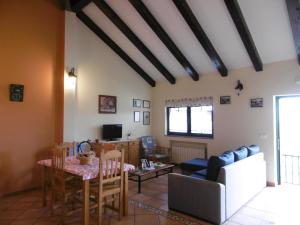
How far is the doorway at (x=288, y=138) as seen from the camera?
4.69 metres

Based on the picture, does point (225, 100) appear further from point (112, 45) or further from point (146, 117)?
point (112, 45)

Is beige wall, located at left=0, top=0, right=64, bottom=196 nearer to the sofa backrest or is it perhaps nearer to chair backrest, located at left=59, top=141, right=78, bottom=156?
chair backrest, located at left=59, top=141, right=78, bottom=156

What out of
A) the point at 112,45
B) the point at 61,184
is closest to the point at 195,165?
the point at 61,184

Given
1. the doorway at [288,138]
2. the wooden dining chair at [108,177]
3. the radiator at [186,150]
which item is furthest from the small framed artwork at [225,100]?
the wooden dining chair at [108,177]

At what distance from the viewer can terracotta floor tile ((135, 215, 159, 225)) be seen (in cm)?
304

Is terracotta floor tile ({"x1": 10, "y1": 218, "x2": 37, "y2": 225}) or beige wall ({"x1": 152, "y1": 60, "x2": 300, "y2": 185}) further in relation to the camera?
beige wall ({"x1": 152, "y1": 60, "x2": 300, "y2": 185})

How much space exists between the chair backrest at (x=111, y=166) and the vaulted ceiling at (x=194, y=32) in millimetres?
2811

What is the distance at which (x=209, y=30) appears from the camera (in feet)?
14.5

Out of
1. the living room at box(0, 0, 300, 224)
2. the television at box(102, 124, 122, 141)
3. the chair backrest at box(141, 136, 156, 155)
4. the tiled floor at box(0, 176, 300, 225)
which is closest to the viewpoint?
the tiled floor at box(0, 176, 300, 225)

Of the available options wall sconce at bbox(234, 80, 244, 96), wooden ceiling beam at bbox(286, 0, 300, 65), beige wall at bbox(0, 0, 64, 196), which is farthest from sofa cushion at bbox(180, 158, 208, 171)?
wooden ceiling beam at bbox(286, 0, 300, 65)

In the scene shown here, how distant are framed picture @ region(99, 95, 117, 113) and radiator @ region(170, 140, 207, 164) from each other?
1961mm

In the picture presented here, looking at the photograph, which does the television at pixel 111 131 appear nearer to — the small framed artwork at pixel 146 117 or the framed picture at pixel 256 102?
the small framed artwork at pixel 146 117

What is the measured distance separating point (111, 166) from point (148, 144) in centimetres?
348

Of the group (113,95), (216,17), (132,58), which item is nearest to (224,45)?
(216,17)
